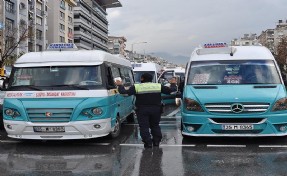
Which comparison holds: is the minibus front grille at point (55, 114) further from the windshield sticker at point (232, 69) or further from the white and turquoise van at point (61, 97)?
the windshield sticker at point (232, 69)

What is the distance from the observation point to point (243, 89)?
905 cm

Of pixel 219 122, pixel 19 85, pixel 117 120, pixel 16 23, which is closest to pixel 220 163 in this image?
pixel 219 122

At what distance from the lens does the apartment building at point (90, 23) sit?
108562 millimetres

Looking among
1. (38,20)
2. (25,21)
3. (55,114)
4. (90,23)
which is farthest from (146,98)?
(90,23)

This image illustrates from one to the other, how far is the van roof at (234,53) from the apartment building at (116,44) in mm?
145535

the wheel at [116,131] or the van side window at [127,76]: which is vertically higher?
the van side window at [127,76]

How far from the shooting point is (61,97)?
8.93 metres

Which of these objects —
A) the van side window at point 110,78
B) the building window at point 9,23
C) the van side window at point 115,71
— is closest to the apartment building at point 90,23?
the building window at point 9,23

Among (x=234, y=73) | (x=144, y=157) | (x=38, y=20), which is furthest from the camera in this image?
(x=38, y=20)

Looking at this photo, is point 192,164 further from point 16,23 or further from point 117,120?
point 16,23

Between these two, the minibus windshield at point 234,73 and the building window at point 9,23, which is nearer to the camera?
the minibus windshield at point 234,73

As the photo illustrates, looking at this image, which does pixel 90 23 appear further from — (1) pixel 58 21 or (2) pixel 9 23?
(2) pixel 9 23

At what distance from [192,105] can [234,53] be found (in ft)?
7.26

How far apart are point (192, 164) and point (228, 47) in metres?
4.26
